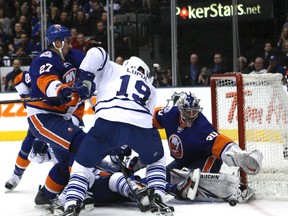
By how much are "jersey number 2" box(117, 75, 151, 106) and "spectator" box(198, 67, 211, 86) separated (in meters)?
4.53

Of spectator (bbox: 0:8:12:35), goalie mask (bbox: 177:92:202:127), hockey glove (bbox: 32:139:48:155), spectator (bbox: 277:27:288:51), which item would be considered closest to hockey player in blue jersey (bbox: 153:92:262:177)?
goalie mask (bbox: 177:92:202:127)

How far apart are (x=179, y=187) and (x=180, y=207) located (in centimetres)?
13

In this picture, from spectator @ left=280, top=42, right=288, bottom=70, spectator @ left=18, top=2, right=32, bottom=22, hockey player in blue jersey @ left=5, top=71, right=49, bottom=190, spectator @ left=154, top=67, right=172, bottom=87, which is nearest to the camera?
hockey player in blue jersey @ left=5, top=71, right=49, bottom=190

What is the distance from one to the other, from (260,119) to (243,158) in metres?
0.59

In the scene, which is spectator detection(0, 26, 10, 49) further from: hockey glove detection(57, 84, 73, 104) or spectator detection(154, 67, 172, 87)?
hockey glove detection(57, 84, 73, 104)

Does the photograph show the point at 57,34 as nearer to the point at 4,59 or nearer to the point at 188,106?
the point at 188,106

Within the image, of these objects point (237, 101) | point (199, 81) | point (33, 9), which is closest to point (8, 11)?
point (33, 9)

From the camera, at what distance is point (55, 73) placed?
4074 mm

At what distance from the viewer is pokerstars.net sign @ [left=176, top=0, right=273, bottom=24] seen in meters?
8.62

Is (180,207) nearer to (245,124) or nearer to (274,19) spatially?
(245,124)

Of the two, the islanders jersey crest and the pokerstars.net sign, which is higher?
the pokerstars.net sign

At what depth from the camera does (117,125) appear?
3.70m

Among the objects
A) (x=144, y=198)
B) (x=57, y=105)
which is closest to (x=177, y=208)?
(x=144, y=198)

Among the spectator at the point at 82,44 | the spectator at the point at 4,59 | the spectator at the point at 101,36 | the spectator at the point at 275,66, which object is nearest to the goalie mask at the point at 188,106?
the spectator at the point at 275,66
